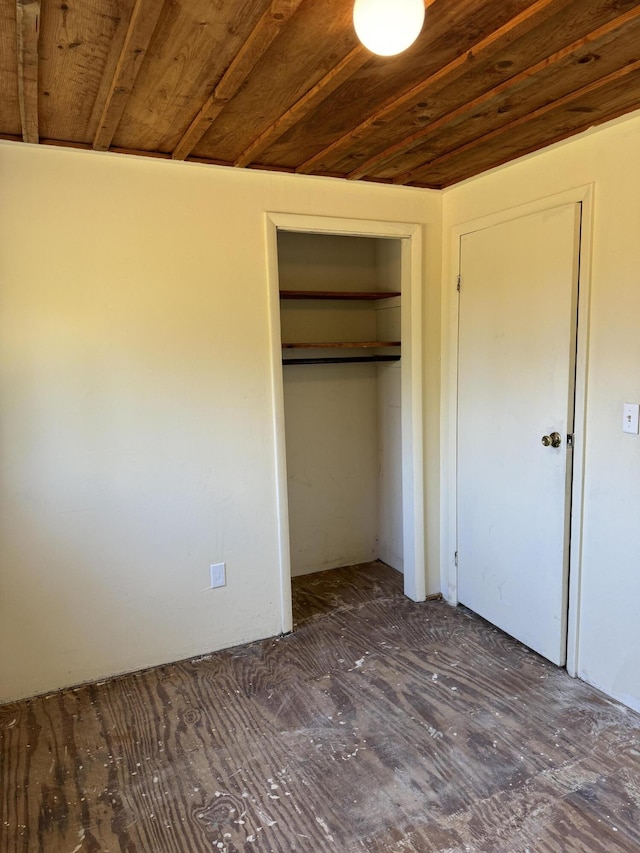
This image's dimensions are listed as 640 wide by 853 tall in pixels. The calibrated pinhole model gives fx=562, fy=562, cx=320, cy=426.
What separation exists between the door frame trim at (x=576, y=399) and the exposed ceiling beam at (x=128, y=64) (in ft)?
5.55

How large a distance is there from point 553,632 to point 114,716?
6.32ft

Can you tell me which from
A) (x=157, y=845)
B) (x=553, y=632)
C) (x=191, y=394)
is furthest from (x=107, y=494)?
(x=553, y=632)

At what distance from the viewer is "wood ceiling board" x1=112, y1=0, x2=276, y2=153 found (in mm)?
1388

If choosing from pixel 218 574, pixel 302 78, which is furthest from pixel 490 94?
pixel 218 574

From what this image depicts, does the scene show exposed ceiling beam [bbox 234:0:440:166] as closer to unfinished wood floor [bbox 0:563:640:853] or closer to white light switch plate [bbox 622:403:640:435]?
white light switch plate [bbox 622:403:640:435]

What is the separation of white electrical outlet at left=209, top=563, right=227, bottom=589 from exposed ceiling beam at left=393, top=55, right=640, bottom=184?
83.0 inches

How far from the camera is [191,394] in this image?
2.58 metres

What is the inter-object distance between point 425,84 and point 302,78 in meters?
0.38

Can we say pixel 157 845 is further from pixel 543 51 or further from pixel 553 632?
pixel 543 51

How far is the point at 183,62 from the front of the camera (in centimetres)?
161

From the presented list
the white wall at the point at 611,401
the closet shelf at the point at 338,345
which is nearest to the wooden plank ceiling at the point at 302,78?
the white wall at the point at 611,401

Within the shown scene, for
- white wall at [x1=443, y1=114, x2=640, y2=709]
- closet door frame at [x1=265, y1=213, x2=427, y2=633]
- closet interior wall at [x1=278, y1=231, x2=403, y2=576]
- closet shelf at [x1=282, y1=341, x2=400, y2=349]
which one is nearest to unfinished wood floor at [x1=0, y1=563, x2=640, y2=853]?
white wall at [x1=443, y1=114, x2=640, y2=709]

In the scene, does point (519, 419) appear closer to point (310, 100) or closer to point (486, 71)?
point (486, 71)

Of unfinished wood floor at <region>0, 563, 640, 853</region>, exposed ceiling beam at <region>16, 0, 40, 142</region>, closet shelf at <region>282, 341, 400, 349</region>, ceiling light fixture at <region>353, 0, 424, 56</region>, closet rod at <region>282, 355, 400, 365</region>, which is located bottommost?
unfinished wood floor at <region>0, 563, 640, 853</region>
